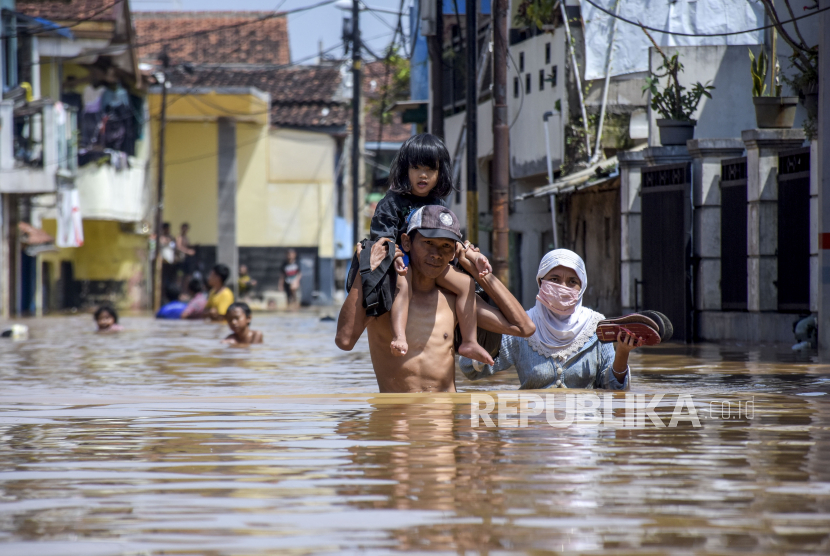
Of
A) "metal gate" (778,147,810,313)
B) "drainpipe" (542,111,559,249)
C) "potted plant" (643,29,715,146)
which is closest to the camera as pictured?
"metal gate" (778,147,810,313)

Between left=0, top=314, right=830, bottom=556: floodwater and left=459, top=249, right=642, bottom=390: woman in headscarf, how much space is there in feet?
0.86

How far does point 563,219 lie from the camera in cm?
2336

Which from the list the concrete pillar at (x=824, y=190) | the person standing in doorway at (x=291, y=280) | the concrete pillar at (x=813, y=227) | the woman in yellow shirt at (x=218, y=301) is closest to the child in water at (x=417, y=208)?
the concrete pillar at (x=824, y=190)

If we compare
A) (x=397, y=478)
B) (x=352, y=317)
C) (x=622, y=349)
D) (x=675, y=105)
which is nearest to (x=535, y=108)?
(x=675, y=105)

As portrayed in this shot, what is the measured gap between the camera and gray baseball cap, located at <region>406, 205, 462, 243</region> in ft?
19.1

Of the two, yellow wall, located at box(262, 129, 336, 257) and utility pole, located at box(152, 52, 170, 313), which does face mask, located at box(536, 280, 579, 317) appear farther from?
yellow wall, located at box(262, 129, 336, 257)

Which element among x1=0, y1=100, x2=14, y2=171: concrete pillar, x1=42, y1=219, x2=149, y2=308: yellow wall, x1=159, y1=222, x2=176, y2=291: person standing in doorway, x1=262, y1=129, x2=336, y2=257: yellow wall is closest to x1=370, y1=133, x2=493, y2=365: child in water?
x1=0, y1=100, x2=14, y2=171: concrete pillar

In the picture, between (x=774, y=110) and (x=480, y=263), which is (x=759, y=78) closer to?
(x=774, y=110)

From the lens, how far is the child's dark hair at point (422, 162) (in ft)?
19.7

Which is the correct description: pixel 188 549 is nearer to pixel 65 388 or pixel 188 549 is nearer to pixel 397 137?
pixel 65 388

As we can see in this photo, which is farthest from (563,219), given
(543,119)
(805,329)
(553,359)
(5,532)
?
(5,532)

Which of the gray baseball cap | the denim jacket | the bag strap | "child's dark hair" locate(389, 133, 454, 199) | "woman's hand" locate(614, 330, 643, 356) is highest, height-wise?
"child's dark hair" locate(389, 133, 454, 199)

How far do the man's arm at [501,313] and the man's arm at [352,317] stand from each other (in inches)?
20.4

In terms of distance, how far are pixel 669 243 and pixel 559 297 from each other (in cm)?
925
